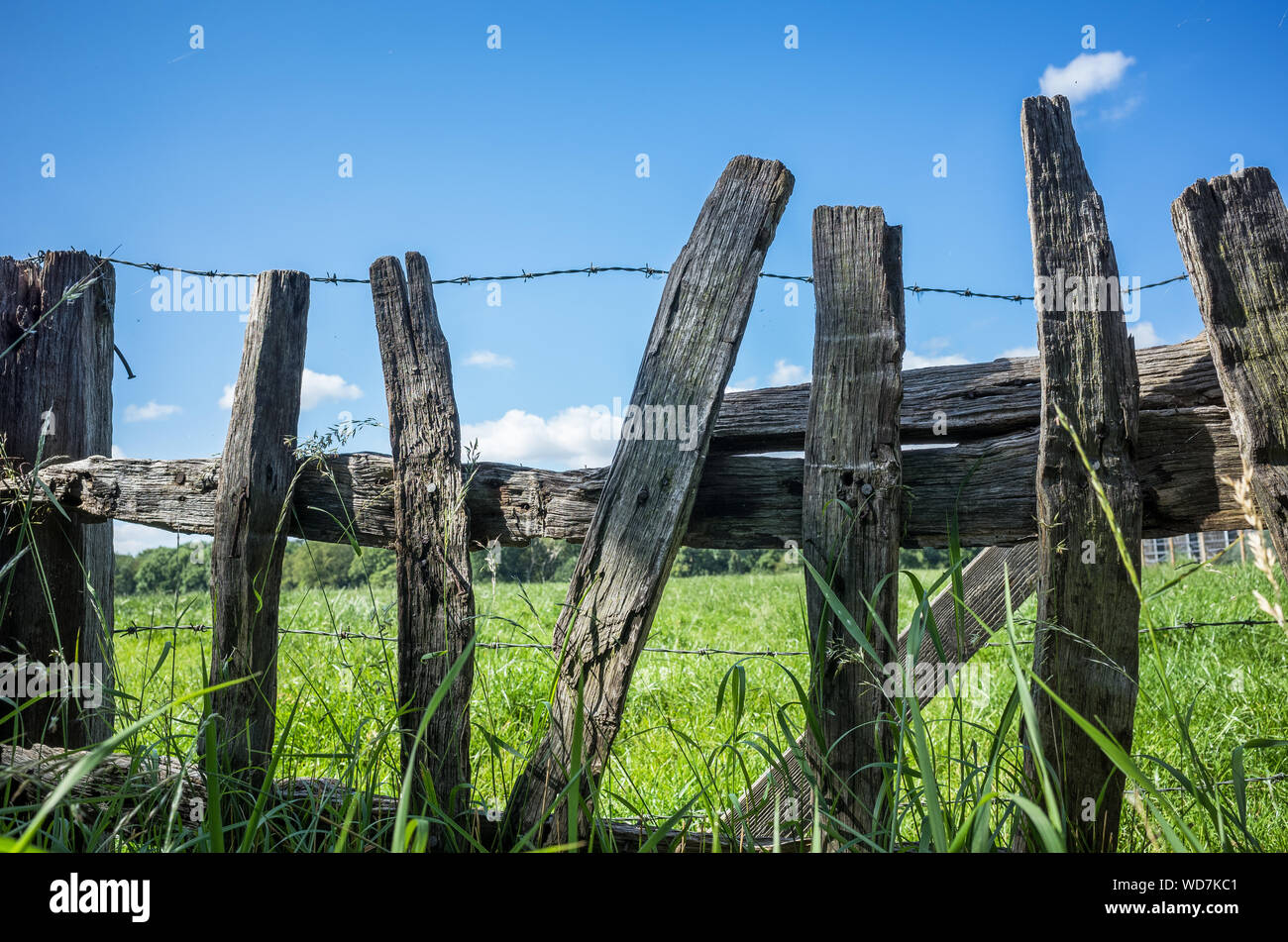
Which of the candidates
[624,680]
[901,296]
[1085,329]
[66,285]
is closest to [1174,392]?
[1085,329]

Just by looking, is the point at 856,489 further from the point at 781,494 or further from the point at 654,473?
the point at 654,473

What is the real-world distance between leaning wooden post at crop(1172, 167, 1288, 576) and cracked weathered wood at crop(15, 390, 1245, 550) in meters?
0.09

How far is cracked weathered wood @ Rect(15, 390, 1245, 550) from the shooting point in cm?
180

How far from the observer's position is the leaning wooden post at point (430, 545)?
208 cm

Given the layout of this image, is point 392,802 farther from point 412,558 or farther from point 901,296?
point 901,296

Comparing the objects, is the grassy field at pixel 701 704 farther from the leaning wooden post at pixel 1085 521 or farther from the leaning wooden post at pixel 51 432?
the leaning wooden post at pixel 51 432

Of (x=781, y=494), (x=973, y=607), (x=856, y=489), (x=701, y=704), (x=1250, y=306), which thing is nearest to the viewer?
(x=1250, y=306)

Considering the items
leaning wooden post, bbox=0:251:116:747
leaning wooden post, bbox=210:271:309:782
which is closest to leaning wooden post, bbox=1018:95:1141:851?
leaning wooden post, bbox=210:271:309:782

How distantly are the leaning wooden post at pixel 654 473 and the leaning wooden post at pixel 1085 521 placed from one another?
73cm

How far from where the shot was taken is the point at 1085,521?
1.73m

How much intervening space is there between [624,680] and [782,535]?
548 mm

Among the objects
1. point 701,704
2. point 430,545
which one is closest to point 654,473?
point 430,545

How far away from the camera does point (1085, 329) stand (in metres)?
1.76

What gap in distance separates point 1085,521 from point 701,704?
2813 millimetres
